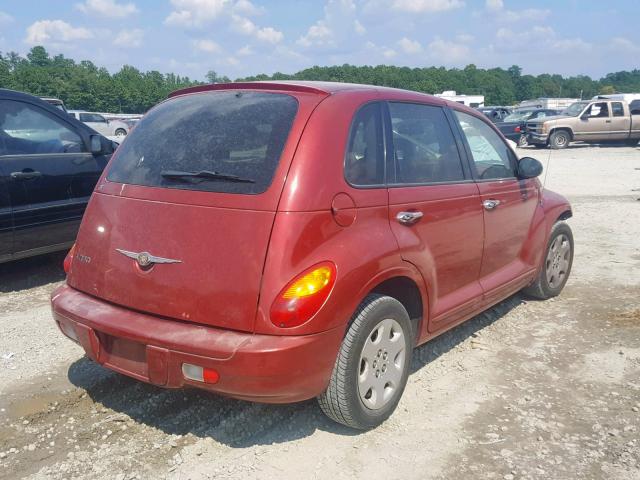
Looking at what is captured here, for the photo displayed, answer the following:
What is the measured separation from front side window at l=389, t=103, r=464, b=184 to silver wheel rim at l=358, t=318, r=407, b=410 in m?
0.85

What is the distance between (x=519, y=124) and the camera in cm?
2459

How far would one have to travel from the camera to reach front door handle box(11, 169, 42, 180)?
5.29 meters

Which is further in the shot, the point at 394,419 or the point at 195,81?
the point at 195,81

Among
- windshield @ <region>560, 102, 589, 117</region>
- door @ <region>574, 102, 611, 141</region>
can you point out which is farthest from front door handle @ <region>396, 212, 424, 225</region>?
windshield @ <region>560, 102, 589, 117</region>

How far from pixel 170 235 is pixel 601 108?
24857 millimetres

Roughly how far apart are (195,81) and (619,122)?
237 feet

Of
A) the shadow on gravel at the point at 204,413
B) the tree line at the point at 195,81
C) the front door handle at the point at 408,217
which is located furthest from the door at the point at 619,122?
the shadow on gravel at the point at 204,413

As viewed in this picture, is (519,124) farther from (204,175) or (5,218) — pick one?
(204,175)

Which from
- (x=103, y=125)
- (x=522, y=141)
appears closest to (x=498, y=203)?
(x=522, y=141)

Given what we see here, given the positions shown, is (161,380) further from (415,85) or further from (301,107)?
(415,85)

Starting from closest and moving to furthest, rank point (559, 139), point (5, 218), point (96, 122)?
point (5, 218) → point (559, 139) → point (96, 122)

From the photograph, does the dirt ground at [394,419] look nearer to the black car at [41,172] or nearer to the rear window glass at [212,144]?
the black car at [41,172]

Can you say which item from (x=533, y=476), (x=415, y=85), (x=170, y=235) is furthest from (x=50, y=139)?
(x=415, y=85)

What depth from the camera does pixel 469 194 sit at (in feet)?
12.6
